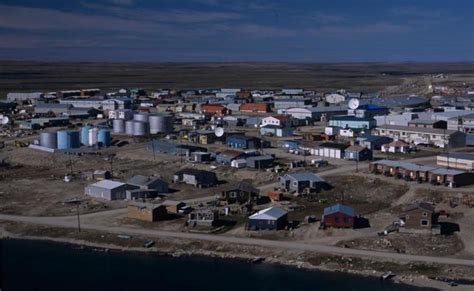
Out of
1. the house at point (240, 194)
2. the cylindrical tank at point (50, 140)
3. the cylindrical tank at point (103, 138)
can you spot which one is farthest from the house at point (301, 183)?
the cylindrical tank at point (50, 140)

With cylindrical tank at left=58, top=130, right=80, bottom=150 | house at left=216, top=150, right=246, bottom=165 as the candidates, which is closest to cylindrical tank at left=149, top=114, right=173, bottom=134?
cylindrical tank at left=58, top=130, right=80, bottom=150

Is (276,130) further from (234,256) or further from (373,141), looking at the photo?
(234,256)

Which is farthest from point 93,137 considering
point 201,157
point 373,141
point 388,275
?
point 388,275

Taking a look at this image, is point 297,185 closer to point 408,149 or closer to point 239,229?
point 239,229

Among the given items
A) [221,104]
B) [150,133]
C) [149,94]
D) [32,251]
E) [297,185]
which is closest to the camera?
[32,251]

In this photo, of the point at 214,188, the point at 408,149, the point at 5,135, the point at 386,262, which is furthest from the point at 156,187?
the point at 5,135

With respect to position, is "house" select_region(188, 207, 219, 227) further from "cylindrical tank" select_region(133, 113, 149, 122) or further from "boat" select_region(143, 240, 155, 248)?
"cylindrical tank" select_region(133, 113, 149, 122)

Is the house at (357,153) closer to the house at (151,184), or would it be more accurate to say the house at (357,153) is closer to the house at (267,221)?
the house at (151,184)
